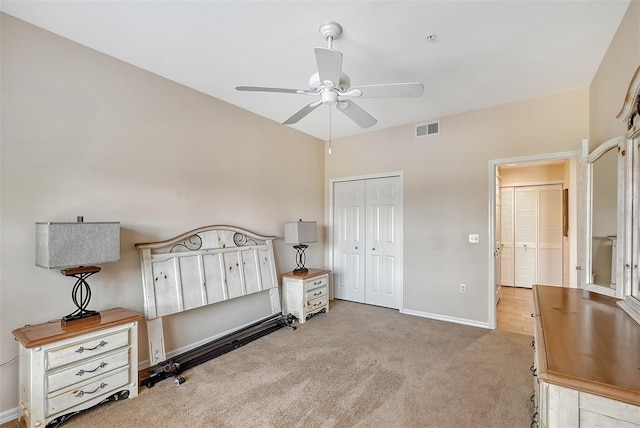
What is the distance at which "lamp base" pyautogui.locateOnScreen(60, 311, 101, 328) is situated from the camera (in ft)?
6.69

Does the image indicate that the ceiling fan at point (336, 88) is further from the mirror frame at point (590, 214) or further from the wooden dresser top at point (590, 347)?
the wooden dresser top at point (590, 347)

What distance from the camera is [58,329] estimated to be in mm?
1971

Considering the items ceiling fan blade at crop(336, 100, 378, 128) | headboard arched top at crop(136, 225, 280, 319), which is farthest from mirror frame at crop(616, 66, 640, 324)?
headboard arched top at crop(136, 225, 280, 319)

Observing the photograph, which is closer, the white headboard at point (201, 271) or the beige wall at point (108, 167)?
the beige wall at point (108, 167)

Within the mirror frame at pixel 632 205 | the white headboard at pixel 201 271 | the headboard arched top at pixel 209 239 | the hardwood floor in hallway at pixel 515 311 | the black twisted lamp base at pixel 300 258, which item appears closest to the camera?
the mirror frame at pixel 632 205

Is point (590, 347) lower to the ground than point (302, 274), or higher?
higher

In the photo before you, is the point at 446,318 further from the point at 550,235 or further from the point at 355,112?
the point at 550,235

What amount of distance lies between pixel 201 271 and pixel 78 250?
3.86ft

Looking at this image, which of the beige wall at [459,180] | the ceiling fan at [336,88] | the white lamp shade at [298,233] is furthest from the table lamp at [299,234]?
the ceiling fan at [336,88]

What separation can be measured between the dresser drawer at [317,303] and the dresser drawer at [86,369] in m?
2.19

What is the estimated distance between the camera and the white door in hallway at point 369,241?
443cm

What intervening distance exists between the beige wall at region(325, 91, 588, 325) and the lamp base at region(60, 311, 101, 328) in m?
3.62

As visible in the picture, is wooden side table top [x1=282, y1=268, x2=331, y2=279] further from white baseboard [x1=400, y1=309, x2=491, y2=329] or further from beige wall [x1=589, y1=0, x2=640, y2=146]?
beige wall [x1=589, y1=0, x2=640, y2=146]

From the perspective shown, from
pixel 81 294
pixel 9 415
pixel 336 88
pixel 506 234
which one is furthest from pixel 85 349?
pixel 506 234
